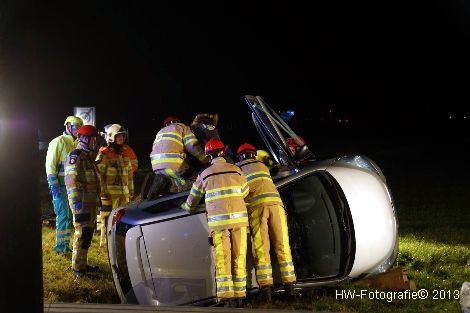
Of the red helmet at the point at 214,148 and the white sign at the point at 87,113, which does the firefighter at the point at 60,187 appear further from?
the white sign at the point at 87,113

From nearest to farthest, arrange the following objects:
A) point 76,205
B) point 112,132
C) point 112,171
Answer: point 76,205 < point 112,132 < point 112,171

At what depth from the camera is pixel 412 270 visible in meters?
6.79

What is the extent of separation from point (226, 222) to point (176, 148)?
1.76 meters

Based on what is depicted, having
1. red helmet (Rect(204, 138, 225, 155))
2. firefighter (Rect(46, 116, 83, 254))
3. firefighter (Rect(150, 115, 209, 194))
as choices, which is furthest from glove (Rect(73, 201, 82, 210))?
red helmet (Rect(204, 138, 225, 155))

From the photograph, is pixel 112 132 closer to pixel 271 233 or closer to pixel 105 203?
pixel 105 203

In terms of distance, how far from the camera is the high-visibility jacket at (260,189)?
554cm

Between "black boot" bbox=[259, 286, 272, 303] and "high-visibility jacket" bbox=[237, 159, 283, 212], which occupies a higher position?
"high-visibility jacket" bbox=[237, 159, 283, 212]

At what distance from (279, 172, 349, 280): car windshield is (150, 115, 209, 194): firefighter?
1122 mm

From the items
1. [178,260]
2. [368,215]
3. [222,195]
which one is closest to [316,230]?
[368,215]

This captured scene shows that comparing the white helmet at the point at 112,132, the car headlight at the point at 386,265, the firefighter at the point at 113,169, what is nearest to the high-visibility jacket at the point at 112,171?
the firefighter at the point at 113,169

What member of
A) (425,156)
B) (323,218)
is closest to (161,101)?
(425,156)

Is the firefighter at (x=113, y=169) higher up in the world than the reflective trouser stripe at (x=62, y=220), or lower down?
higher up

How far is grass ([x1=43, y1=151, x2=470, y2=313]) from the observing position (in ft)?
18.4

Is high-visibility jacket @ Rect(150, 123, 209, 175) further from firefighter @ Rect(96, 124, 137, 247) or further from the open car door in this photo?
firefighter @ Rect(96, 124, 137, 247)
